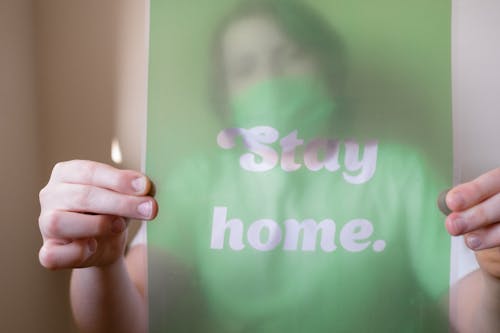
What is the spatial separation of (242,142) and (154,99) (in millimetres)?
140

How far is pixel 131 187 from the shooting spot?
44 cm

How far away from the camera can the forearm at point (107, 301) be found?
0.52 metres

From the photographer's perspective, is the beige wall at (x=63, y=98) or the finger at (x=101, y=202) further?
the beige wall at (x=63, y=98)

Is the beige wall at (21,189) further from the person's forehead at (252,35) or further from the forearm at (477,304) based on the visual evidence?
the forearm at (477,304)

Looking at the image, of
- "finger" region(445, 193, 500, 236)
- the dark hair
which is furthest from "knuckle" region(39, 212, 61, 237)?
"finger" region(445, 193, 500, 236)

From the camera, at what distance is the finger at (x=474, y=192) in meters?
0.42

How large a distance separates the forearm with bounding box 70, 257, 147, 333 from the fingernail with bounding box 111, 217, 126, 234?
8cm

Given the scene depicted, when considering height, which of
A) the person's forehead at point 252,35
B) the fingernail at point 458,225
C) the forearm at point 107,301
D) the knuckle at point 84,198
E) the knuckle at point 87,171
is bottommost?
the forearm at point 107,301

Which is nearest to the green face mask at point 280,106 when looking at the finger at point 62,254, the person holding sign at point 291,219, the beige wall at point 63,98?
the person holding sign at point 291,219

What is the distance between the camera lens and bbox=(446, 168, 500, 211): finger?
16.7 inches

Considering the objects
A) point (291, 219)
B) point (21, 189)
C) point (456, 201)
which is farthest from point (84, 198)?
point (456, 201)

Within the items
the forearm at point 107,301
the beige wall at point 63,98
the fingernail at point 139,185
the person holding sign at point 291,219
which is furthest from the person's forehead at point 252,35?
the forearm at point 107,301

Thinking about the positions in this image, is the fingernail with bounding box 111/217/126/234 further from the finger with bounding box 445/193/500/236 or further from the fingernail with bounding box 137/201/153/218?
the finger with bounding box 445/193/500/236

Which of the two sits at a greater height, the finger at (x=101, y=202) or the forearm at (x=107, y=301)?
the finger at (x=101, y=202)
